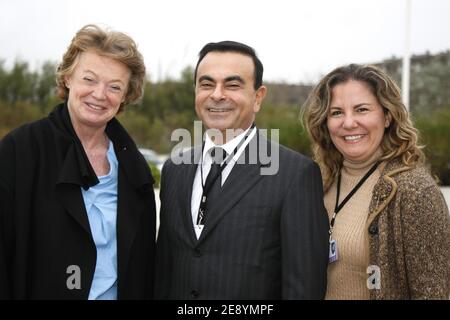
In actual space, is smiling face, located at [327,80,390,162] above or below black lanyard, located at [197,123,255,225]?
above

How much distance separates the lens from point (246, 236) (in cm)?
262

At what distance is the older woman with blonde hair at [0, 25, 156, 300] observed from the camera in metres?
2.69

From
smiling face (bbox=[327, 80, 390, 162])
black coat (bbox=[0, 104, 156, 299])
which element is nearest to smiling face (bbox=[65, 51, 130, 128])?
black coat (bbox=[0, 104, 156, 299])

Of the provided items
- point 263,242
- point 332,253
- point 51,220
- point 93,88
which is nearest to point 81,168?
point 51,220

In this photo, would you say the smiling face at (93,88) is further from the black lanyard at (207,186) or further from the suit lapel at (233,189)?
the suit lapel at (233,189)

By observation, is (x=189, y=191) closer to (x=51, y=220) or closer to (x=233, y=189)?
(x=233, y=189)

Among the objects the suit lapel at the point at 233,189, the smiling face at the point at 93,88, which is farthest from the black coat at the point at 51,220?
the suit lapel at the point at 233,189

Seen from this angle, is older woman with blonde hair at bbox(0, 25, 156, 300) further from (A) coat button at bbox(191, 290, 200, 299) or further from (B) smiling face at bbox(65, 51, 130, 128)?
(A) coat button at bbox(191, 290, 200, 299)

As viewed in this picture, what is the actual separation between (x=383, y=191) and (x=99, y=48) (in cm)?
176

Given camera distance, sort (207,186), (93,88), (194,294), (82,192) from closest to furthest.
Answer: (194,294) < (207,186) < (82,192) < (93,88)

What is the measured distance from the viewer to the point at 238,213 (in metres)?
2.67

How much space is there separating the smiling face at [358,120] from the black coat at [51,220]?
50.6 inches

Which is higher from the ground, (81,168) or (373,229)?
(81,168)

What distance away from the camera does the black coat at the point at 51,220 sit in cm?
266
